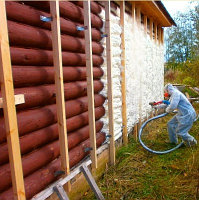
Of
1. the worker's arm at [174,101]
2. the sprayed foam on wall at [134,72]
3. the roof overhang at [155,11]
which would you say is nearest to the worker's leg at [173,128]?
the worker's arm at [174,101]

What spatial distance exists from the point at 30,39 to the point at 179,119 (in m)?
3.64

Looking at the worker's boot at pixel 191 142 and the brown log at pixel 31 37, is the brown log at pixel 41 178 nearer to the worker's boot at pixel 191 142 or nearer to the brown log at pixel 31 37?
the brown log at pixel 31 37

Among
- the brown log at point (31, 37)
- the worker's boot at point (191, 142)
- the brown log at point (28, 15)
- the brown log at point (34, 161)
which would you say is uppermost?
the brown log at point (28, 15)

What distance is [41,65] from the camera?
2.55 m

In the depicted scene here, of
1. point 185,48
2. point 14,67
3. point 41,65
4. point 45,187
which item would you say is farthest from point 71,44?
point 185,48

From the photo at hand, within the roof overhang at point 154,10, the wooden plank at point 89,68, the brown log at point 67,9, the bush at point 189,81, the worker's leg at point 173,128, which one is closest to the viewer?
the brown log at point 67,9

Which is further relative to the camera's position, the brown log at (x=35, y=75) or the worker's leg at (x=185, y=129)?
the worker's leg at (x=185, y=129)

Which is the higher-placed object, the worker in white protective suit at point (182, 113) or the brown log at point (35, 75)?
the brown log at point (35, 75)

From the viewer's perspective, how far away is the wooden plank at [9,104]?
5.61 ft

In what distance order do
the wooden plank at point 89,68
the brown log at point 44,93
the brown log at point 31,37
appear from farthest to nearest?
the wooden plank at point 89,68 < the brown log at point 44,93 < the brown log at point 31,37

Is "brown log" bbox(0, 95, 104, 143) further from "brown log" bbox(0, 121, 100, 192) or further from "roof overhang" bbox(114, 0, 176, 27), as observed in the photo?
"roof overhang" bbox(114, 0, 176, 27)

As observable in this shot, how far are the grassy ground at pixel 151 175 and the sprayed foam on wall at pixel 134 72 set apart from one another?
2.00 ft

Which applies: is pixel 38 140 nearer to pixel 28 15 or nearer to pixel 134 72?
pixel 28 15

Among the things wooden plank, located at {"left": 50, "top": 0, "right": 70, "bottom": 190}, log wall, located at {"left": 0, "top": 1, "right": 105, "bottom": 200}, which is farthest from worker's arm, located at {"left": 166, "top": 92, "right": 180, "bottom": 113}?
wooden plank, located at {"left": 50, "top": 0, "right": 70, "bottom": 190}
